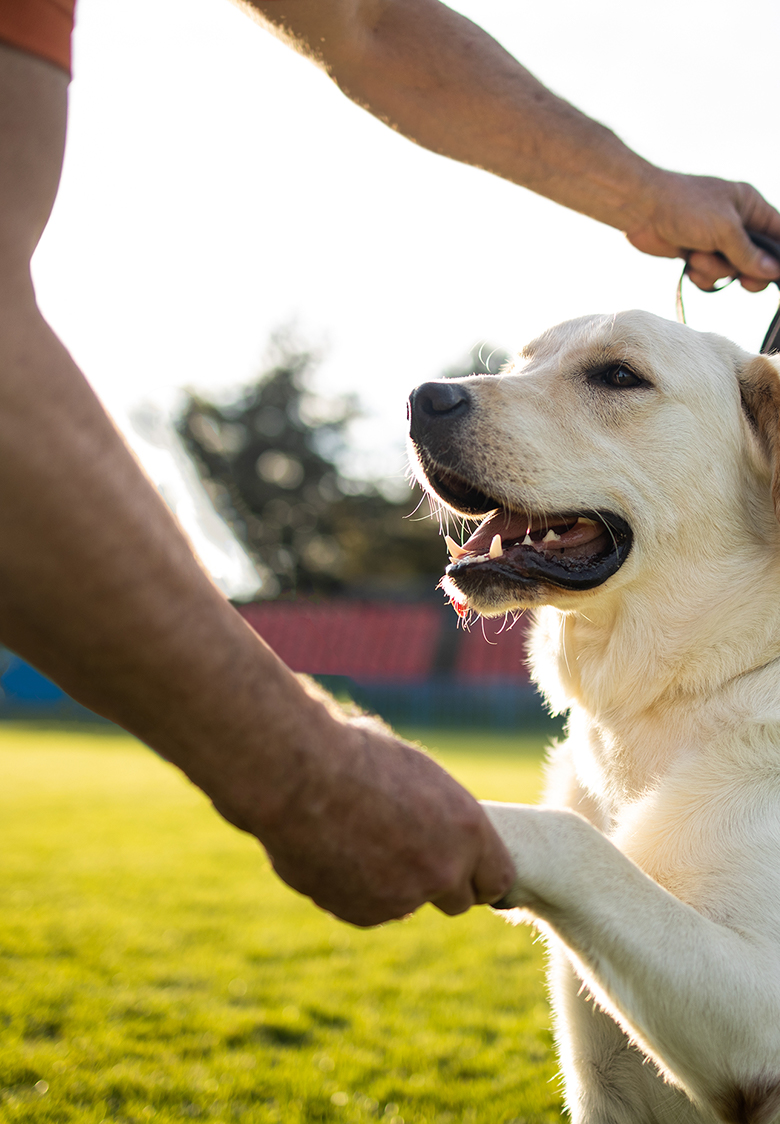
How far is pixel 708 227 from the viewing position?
3.03 metres

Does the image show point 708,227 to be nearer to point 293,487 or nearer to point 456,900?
point 456,900

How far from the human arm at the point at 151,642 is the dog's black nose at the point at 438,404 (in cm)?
139

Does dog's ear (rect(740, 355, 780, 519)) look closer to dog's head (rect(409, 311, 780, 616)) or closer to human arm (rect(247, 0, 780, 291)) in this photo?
dog's head (rect(409, 311, 780, 616))

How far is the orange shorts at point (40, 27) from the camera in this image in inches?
46.7

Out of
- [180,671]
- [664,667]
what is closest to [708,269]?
[664,667]

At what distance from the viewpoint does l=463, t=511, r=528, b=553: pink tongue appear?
2.60 meters

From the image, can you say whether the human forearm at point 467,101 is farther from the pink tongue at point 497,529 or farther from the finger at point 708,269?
the pink tongue at point 497,529

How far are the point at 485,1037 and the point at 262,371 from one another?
174 feet

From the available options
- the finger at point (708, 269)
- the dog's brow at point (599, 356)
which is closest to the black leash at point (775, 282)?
the finger at point (708, 269)

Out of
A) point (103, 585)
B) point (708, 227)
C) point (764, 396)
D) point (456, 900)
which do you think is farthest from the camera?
point (708, 227)

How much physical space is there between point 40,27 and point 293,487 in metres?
52.5

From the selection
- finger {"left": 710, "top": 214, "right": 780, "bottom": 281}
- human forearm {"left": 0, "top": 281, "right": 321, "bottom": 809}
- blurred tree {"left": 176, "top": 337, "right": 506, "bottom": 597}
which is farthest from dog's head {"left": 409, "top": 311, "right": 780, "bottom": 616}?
blurred tree {"left": 176, "top": 337, "right": 506, "bottom": 597}

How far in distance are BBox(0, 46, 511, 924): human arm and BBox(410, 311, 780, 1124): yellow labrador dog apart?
543 mm

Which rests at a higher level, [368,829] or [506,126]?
[506,126]
